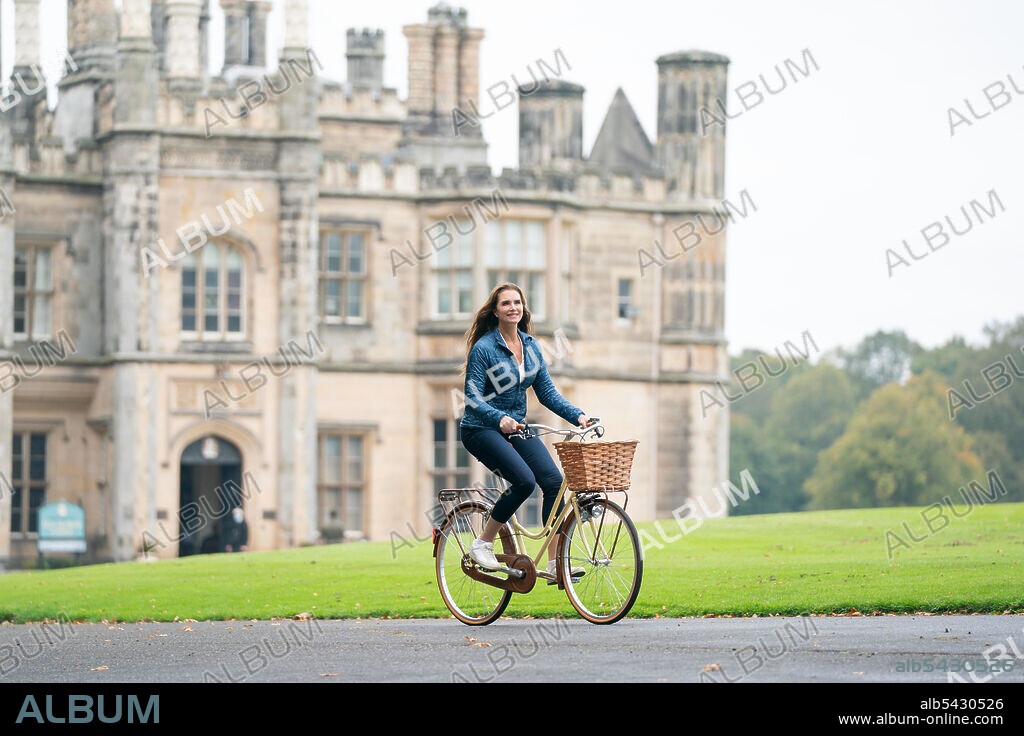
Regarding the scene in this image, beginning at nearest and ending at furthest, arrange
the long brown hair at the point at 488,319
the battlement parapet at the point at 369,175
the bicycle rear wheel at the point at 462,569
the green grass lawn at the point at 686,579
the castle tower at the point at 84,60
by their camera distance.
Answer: the long brown hair at the point at 488,319, the bicycle rear wheel at the point at 462,569, the green grass lawn at the point at 686,579, the battlement parapet at the point at 369,175, the castle tower at the point at 84,60

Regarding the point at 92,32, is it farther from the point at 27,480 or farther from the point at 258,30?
the point at 27,480

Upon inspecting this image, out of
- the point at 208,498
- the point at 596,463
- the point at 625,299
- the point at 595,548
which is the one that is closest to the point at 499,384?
the point at 596,463

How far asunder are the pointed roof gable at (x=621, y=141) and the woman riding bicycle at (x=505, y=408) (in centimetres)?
2969

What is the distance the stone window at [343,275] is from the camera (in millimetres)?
36312

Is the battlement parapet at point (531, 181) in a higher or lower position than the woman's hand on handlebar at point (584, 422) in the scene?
higher

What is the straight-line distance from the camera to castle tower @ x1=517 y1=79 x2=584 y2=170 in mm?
38969

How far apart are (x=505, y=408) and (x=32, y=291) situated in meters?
25.0

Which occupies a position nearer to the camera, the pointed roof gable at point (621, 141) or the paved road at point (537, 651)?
the paved road at point (537, 651)

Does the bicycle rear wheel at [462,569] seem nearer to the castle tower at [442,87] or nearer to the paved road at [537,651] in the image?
the paved road at [537,651]

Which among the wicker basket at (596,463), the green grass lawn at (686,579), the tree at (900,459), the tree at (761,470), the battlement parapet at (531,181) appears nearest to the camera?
the wicker basket at (596,463)

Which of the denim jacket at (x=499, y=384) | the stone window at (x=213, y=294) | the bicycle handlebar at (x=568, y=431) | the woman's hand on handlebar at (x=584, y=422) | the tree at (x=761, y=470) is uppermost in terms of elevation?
the stone window at (x=213, y=294)

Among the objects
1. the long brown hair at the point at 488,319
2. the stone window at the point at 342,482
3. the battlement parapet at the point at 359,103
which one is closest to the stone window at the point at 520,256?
the stone window at the point at 342,482

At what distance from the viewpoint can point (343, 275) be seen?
1431 inches
